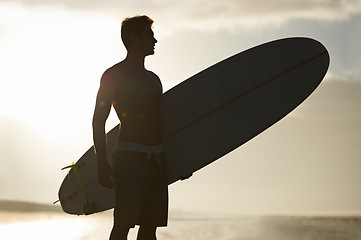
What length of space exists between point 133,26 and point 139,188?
1215mm

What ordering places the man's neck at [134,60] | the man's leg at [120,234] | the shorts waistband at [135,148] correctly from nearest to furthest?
the man's leg at [120,234]
the shorts waistband at [135,148]
the man's neck at [134,60]

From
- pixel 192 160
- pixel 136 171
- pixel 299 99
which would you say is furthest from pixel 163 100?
pixel 299 99

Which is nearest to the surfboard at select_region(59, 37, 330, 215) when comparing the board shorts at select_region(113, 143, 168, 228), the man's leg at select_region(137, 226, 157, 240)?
the board shorts at select_region(113, 143, 168, 228)

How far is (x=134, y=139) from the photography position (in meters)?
4.76

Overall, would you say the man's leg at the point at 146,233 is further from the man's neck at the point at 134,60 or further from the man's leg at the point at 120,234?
the man's neck at the point at 134,60

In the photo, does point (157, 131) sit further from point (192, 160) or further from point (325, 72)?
point (325, 72)

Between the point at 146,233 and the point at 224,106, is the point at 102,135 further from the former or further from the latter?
the point at 224,106

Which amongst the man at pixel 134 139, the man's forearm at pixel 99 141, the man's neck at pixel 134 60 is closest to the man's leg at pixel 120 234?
the man at pixel 134 139

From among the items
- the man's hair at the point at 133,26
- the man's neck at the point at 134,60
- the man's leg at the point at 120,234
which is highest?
the man's hair at the point at 133,26

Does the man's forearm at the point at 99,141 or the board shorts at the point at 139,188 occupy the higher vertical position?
the man's forearm at the point at 99,141

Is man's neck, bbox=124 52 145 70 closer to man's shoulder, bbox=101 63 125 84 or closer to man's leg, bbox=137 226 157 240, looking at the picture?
man's shoulder, bbox=101 63 125 84

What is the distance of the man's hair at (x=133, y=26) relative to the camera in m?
4.82

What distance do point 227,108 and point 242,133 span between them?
27 centimetres

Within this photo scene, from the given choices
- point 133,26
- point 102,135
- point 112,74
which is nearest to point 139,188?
point 102,135
